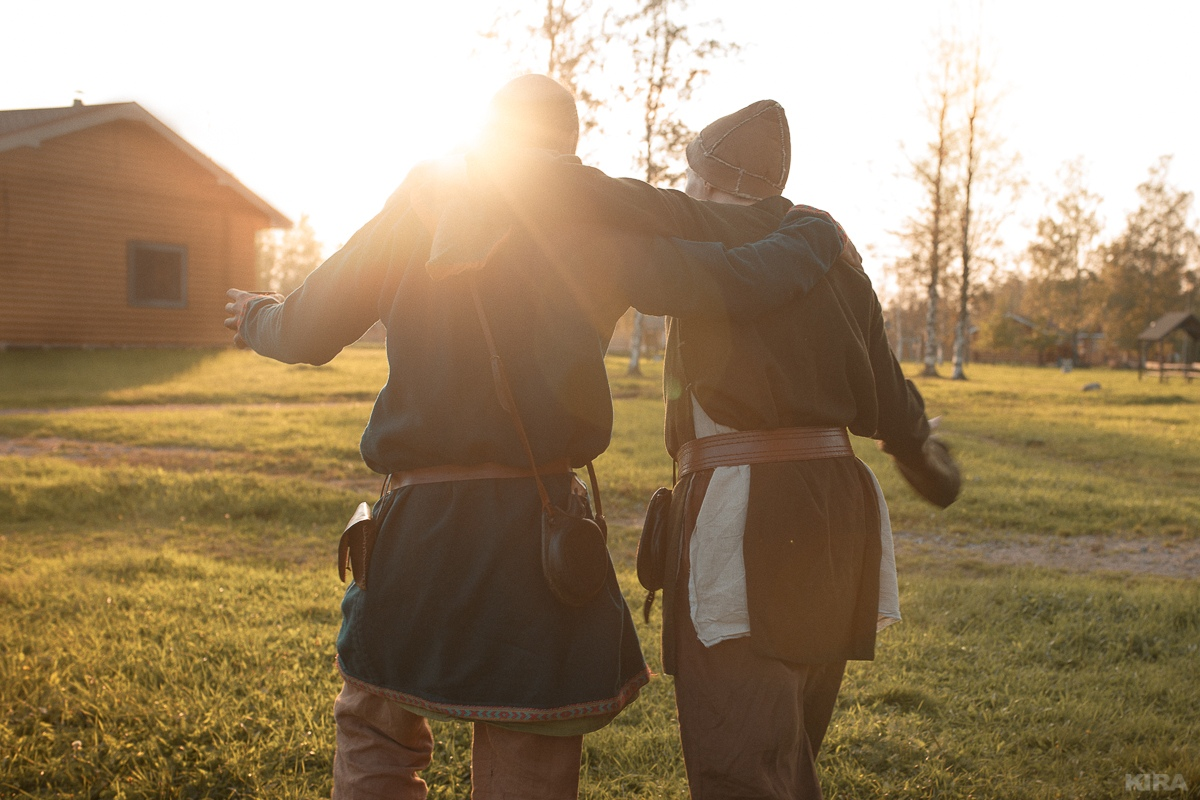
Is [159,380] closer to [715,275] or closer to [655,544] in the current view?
[655,544]

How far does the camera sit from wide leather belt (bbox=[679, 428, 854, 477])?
1.90 meters

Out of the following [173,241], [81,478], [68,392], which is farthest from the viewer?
[173,241]

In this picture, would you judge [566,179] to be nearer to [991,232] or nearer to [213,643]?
[213,643]

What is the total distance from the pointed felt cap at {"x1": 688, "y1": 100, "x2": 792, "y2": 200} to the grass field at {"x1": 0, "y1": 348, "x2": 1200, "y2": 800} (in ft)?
6.65

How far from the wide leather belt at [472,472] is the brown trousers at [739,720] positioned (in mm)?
365

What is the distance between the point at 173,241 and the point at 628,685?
2195 centimetres

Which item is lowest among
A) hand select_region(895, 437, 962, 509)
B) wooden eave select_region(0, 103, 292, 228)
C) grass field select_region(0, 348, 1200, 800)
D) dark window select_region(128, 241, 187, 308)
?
grass field select_region(0, 348, 1200, 800)

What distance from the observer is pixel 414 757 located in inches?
74.7

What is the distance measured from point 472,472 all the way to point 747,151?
0.95m

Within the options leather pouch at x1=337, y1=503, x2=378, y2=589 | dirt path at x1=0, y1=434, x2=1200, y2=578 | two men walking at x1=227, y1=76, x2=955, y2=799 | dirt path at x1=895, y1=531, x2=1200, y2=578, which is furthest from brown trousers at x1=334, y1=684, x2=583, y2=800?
dirt path at x1=0, y1=434, x2=1200, y2=578

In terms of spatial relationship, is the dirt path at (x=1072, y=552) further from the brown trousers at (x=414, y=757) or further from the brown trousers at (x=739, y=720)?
the brown trousers at (x=414, y=757)

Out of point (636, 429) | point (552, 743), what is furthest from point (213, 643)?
point (636, 429)

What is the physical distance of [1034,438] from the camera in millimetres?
13094

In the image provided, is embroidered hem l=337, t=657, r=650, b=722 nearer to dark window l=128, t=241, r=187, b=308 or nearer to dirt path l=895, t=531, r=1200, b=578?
dirt path l=895, t=531, r=1200, b=578
